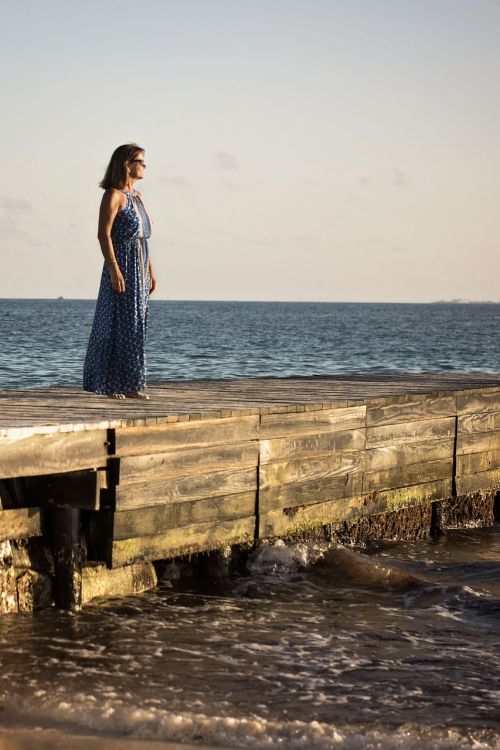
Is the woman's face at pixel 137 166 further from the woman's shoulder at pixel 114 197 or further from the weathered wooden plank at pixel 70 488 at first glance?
the weathered wooden plank at pixel 70 488

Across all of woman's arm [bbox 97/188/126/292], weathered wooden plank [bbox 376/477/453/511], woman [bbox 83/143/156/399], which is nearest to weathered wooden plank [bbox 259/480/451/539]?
weathered wooden plank [bbox 376/477/453/511]

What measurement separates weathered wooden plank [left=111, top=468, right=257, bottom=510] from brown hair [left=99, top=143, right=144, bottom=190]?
7.91ft

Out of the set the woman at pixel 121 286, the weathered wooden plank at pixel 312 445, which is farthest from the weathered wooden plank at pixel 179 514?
the woman at pixel 121 286

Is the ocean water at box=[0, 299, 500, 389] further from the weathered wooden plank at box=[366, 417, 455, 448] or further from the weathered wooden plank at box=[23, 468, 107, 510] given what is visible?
the weathered wooden plank at box=[23, 468, 107, 510]

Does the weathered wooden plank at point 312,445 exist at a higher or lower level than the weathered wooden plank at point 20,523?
higher

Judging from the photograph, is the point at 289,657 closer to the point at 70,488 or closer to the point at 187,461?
the point at 187,461

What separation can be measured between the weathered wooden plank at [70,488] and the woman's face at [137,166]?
260 centimetres

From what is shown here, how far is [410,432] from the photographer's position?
1027 centimetres

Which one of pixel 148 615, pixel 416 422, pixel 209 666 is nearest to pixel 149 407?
pixel 148 615

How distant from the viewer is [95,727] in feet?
18.7

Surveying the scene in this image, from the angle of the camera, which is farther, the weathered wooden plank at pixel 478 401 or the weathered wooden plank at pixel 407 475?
the weathered wooden plank at pixel 478 401

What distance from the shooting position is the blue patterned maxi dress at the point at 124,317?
29.1 ft

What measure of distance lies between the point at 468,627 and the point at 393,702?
1819mm

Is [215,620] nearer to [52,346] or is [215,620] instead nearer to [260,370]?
[260,370]
